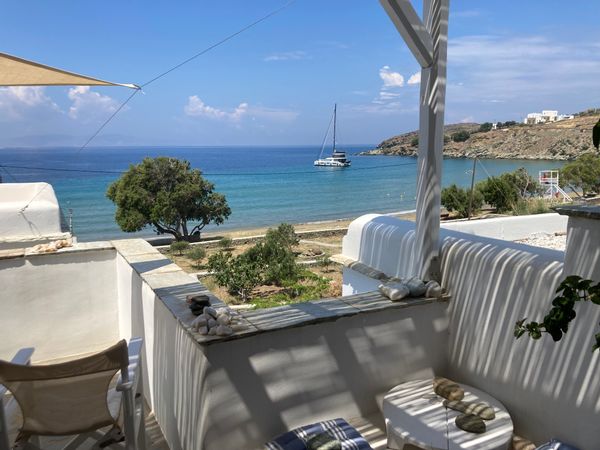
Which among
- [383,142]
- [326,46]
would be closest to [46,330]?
[326,46]

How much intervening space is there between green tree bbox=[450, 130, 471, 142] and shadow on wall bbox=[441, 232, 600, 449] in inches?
1074

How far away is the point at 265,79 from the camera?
69.5 meters

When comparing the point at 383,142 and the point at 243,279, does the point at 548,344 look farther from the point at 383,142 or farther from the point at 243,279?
the point at 383,142

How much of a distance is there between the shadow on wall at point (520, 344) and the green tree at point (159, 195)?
797 inches

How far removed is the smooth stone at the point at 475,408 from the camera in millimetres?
2369

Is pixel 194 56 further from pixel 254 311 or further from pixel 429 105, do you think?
pixel 254 311

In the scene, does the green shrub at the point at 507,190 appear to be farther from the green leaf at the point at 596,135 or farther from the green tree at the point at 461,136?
the green leaf at the point at 596,135

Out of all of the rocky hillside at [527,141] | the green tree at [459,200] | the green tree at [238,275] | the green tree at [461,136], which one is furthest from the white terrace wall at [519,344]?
the green tree at [461,136]

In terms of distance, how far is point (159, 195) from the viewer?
22.2 m

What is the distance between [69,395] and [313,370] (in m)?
1.18

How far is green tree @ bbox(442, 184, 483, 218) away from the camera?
1497 centimetres

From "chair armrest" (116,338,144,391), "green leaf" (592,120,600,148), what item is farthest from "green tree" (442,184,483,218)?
"green leaf" (592,120,600,148)

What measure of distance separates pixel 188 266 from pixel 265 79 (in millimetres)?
60886

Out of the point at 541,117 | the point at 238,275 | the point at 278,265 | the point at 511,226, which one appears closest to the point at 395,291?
the point at 511,226
